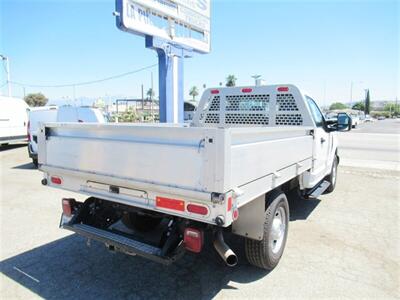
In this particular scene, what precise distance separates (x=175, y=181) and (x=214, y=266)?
61.3 inches

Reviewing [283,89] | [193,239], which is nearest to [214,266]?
[193,239]

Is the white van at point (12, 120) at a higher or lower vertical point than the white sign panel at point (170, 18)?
lower

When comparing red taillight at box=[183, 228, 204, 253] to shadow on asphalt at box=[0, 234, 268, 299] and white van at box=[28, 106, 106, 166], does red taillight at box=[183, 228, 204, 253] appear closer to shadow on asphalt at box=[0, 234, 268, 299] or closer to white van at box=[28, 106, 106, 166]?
shadow on asphalt at box=[0, 234, 268, 299]

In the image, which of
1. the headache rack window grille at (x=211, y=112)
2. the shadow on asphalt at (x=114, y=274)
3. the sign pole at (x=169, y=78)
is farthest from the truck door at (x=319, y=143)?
the sign pole at (x=169, y=78)

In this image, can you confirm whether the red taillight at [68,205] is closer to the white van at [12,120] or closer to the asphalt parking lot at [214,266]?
the asphalt parking lot at [214,266]

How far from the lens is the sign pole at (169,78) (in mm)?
10594

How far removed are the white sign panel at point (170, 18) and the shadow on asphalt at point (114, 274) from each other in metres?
6.94

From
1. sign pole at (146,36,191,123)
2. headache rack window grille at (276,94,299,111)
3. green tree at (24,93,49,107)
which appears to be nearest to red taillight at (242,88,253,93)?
headache rack window grille at (276,94,299,111)

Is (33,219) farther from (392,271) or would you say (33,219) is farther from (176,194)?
(392,271)

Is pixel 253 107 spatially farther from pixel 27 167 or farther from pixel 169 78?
pixel 27 167

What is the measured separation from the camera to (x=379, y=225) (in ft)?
16.5

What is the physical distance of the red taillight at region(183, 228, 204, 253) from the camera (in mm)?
2734

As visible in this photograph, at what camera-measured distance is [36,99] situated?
206 feet

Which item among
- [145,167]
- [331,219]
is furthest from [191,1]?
[145,167]
